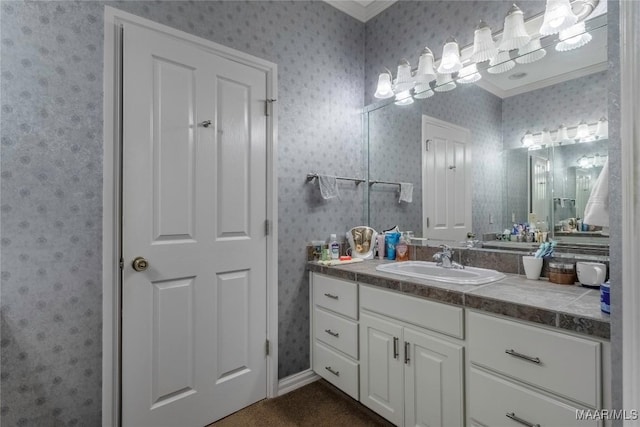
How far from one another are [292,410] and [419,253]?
1267 mm

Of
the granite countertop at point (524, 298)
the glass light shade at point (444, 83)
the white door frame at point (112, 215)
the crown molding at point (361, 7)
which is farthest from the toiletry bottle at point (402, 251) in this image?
the crown molding at point (361, 7)

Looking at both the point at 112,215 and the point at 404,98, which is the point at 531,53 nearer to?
the point at 404,98

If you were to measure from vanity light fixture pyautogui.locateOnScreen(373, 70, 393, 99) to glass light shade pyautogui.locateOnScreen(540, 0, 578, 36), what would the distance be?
943mm

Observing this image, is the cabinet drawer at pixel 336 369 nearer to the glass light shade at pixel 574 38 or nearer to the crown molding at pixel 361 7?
the glass light shade at pixel 574 38

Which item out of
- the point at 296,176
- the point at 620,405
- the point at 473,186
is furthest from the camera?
the point at 296,176

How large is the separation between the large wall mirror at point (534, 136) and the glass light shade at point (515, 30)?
0.22ft

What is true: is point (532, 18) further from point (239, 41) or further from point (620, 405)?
point (620, 405)

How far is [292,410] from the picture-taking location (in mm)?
1841

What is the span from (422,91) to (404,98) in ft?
0.46

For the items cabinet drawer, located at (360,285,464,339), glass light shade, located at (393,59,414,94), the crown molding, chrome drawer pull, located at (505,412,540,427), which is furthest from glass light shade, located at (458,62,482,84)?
chrome drawer pull, located at (505,412,540,427)

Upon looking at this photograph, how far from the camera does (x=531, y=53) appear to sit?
159cm

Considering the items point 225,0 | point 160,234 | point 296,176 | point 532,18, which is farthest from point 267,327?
point 532,18

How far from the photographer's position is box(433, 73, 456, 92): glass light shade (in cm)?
196

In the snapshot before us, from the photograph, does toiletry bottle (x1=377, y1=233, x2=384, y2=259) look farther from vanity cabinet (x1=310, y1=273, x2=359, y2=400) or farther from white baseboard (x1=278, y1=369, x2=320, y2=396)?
white baseboard (x1=278, y1=369, x2=320, y2=396)
